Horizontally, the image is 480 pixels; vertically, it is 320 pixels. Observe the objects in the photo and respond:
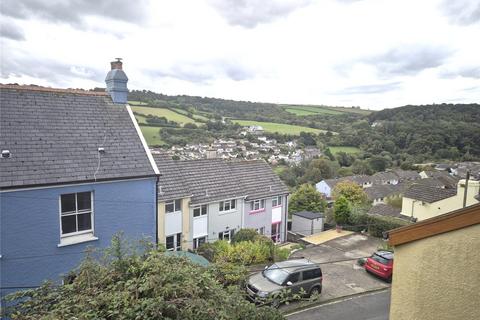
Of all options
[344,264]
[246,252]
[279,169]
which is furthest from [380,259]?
[279,169]

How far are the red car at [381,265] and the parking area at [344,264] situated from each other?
0.39m

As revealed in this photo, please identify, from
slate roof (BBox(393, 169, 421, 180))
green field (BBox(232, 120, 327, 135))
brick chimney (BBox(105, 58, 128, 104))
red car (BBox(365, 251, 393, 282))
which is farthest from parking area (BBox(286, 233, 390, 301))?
green field (BBox(232, 120, 327, 135))

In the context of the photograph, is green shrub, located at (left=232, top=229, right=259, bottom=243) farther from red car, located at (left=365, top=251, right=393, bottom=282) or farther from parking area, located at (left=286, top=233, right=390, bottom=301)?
red car, located at (left=365, top=251, right=393, bottom=282)

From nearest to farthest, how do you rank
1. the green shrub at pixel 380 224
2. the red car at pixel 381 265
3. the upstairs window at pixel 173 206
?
1. the red car at pixel 381 265
2. the upstairs window at pixel 173 206
3. the green shrub at pixel 380 224

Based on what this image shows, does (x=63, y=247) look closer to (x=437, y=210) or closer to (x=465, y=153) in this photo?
(x=437, y=210)

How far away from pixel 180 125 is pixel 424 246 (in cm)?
7389

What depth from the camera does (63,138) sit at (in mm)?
10734

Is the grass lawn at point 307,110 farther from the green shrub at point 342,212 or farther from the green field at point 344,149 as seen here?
the green shrub at point 342,212

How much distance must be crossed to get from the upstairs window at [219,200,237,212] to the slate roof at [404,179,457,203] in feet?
51.3

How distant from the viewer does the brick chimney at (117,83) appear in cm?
1283

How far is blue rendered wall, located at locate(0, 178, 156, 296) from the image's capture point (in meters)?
9.02

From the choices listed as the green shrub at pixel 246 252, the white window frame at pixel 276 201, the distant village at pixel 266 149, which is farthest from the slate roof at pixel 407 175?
the green shrub at pixel 246 252

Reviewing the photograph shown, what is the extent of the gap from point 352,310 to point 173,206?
1209 cm

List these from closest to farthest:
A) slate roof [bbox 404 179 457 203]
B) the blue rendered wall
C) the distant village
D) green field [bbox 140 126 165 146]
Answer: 1. the blue rendered wall
2. slate roof [bbox 404 179 457 203]
3. green field [bbox 140 126 165 146]
4. the distant village
